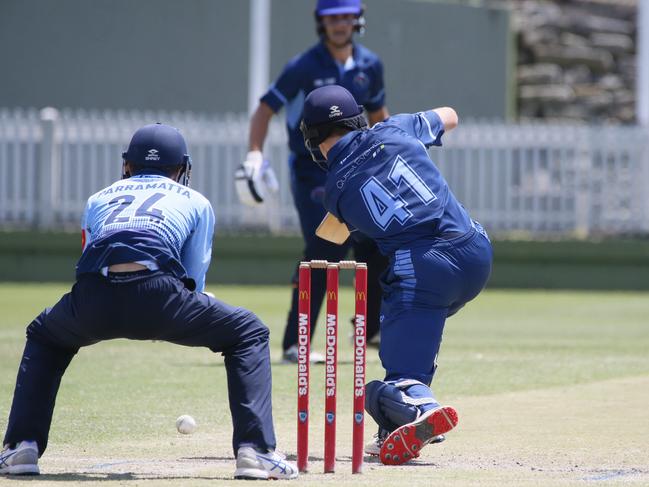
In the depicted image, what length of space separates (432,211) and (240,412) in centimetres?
134

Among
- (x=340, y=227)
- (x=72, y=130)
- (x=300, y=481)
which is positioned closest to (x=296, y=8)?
(x=72, y=130)

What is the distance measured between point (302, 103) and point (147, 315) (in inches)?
179

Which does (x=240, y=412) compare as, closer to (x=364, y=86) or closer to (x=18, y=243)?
(x=364, y=86)

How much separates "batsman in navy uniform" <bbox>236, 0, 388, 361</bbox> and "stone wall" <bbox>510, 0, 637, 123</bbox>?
52.7ft

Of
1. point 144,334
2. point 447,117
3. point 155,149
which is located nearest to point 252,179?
point 447,117

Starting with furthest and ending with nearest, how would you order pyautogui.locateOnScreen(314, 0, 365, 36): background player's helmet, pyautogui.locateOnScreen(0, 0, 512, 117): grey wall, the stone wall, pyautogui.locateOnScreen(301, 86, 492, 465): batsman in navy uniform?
the stone wall → pyautogui.locateOnScreen(0, 0, 512, 117): grey wall → pyautogui.locateOnScreen(314, 0, 365, 36): background player's helmet → pyautogui.locateOnScreen(301, 86, 492, 465): batsman in navy uniform

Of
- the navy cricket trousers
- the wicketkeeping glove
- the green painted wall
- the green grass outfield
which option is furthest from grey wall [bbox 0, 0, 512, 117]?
the navy cricket trousers

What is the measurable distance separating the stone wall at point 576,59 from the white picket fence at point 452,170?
7911 mm

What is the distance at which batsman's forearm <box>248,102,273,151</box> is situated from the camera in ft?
32.3

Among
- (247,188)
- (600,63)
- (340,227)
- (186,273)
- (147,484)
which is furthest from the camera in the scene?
(600,63)

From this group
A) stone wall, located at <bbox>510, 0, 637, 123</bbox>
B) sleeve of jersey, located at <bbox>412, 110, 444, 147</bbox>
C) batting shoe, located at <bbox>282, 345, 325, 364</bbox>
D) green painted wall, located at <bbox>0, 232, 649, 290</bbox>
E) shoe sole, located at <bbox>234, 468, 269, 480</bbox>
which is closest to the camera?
shoe sole, located at <bbox>234, 468, 269, 480</bbox>

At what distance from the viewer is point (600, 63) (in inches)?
1064

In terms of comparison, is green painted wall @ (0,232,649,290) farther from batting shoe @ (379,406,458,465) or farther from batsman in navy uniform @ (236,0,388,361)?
batting shoe @ (379,406,458,465)

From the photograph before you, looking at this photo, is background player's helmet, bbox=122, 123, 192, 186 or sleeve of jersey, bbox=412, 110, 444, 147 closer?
background player's helmet, bbox=122, 123, 192, 186
